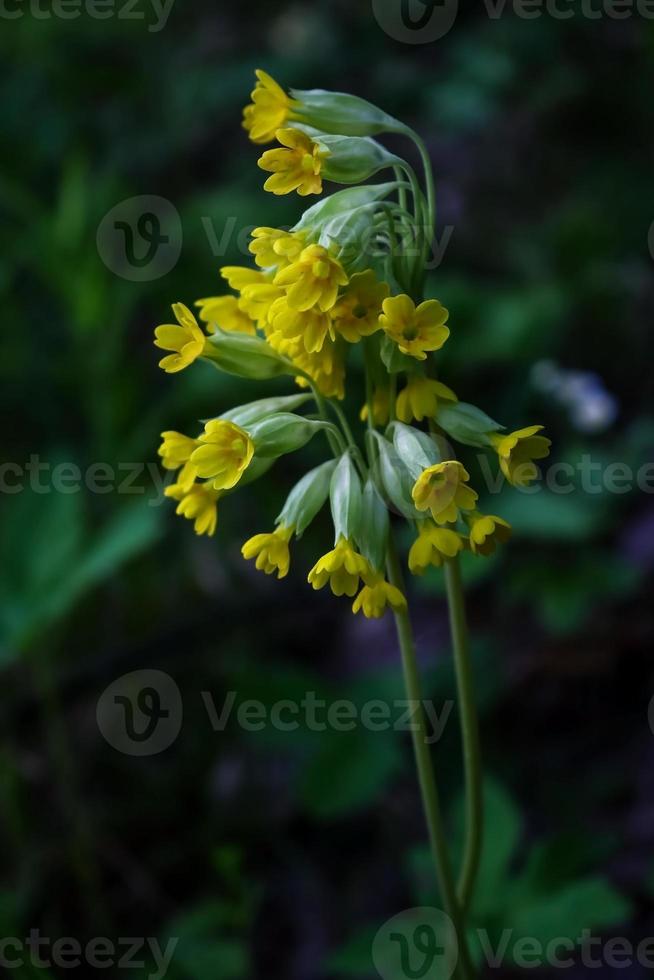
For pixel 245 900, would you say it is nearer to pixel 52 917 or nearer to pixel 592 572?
pixel 52 917

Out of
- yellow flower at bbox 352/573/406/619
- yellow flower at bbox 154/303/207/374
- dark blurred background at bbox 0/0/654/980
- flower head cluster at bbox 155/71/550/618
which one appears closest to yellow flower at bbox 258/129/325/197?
flower head cluster at bbox 155/71/550/618

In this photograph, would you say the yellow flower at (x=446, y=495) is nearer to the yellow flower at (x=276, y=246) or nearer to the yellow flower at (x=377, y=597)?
the yellow flower at (x=377, y=597)

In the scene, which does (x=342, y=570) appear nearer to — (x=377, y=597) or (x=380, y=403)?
(x=377, y=597)

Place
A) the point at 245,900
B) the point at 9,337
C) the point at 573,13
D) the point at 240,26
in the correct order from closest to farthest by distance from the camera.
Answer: the point at 245,900
the point at 9,337
the point at 573,13
the point at 240,26

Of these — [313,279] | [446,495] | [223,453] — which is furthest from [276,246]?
[446,495]


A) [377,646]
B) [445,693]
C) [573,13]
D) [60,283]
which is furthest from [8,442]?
[573,13]

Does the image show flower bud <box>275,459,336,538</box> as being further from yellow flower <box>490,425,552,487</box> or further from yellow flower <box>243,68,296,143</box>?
yellow flower <box>243,68,296,143</box>
